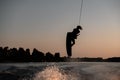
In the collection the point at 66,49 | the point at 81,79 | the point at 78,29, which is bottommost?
the point at 81,79

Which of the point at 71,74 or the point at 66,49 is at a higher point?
the point at 66,49

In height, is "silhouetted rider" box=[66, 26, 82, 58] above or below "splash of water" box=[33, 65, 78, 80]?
above

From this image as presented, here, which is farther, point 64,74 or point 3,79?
point 64,74

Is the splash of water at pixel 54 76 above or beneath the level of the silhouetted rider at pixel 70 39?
beneath

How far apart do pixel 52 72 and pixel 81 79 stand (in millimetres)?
2225

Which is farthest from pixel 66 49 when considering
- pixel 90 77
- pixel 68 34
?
pixel 90 77

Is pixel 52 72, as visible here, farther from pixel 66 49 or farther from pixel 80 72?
pixel 66 49

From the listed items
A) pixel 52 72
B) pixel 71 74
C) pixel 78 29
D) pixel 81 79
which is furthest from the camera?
pixel 78 29

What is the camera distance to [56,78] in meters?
12.4

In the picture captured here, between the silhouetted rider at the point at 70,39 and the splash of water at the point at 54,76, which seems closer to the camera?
the splash of water at the point at 54,76

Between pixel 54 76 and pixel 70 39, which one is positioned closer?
pixel 54 76

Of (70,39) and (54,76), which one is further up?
(70,39)

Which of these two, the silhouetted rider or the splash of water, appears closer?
the splash of water

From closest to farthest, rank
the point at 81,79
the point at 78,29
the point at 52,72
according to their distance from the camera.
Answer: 1. the point at 81,79
2. the point at 52,72
3. the point at 78,29
